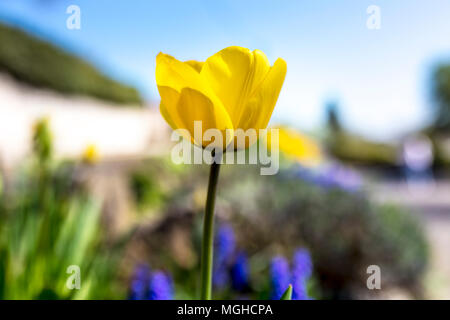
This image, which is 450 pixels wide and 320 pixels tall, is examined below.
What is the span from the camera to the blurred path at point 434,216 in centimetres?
321

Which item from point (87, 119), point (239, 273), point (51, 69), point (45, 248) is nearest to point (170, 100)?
point (45, 248)

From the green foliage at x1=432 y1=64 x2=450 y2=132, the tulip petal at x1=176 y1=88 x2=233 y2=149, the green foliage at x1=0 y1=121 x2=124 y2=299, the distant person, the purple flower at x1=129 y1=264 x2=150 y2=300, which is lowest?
the purple flower at x1=129 y1=264 x2=150 y2=300

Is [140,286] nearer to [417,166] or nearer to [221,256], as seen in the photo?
[221,256]

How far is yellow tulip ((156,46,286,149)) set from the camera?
1.67 ft

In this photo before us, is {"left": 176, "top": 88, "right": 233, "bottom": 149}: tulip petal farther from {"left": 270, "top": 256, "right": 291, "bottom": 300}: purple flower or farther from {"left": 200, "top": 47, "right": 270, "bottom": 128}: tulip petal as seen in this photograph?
{"left": 270, "top": 256, "right": 291, "bottom": 300}: purple flower

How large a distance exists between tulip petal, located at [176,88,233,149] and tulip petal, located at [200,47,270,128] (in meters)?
0.02

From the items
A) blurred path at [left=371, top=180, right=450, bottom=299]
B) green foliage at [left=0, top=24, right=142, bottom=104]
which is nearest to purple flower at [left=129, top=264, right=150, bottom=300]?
blurred path at [left=371, top=180, right=450, bottom=299]

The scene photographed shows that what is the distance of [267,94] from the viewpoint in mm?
519

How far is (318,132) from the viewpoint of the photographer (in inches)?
422

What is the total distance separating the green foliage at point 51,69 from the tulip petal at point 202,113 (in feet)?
32.1

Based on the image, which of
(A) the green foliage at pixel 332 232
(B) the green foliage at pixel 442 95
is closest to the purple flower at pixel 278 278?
(A) the green foliage at pixel 332 232
